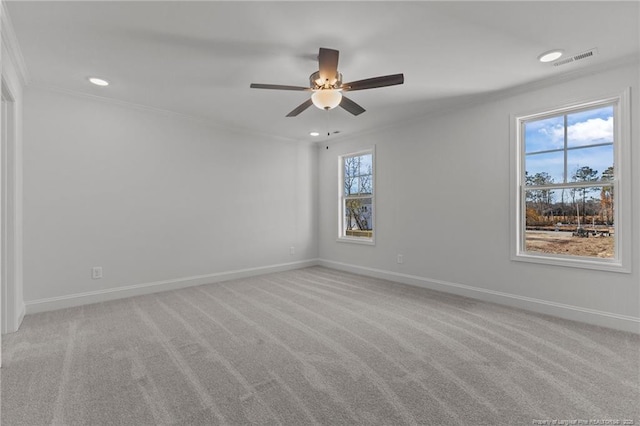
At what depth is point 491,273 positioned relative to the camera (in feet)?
12.7

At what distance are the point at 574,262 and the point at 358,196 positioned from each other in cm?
328

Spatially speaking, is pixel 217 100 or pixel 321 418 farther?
pixel 217 100

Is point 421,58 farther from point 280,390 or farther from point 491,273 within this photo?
point 280,390

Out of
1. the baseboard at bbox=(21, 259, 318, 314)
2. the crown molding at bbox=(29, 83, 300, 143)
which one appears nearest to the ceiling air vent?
the crown molding at bbox=(29, 83, 300, 143)

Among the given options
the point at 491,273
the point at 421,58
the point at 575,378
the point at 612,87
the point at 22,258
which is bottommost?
the point at 575,378

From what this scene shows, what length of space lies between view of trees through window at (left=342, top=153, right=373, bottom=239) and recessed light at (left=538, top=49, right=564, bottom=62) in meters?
2.89

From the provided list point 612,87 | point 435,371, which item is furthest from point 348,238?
point 612,87

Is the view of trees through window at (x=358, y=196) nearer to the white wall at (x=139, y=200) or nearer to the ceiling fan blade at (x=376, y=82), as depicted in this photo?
the white wall at (x=139, y=200)

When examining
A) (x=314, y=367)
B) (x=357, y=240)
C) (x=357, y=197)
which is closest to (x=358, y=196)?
(x=357, y=197)

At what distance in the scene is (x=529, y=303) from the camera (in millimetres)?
3520

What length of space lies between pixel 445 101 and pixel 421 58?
4.29ft

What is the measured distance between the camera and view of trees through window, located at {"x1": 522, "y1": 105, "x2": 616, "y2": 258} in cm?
315

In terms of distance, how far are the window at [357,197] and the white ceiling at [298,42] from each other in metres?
1.95

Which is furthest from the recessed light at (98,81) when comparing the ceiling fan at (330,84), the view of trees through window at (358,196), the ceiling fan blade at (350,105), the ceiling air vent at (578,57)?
the ceiling air vent at (578,57)
